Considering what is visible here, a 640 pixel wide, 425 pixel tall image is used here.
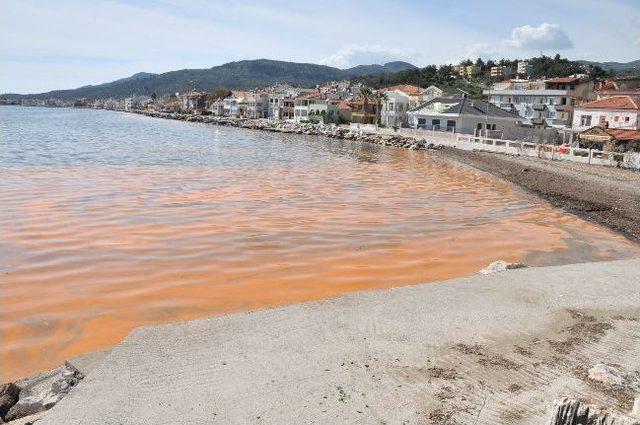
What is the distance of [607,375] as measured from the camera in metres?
6.46

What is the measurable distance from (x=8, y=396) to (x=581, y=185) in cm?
2933

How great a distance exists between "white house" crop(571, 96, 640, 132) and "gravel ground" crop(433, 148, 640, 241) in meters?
13.4

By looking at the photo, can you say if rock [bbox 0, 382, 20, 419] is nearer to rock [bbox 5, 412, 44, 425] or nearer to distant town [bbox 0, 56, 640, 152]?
rock [bbox 5, 412, 44, 425]

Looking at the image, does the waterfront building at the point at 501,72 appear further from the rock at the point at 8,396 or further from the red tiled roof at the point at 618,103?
the rock at the point at 8,396

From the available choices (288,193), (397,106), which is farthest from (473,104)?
(288,193)

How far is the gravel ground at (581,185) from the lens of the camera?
2061 centimetres

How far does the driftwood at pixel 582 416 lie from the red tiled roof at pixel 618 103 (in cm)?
5254

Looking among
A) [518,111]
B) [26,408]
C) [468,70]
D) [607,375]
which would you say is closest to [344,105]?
[518,111]

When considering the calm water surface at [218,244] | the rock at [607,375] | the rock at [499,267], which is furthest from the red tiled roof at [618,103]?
the rock at [607,375]

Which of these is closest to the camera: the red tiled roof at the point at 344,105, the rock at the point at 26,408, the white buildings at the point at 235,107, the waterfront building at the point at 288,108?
the rock at the point at 26,408

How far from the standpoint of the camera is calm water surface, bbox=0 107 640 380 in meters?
10.2

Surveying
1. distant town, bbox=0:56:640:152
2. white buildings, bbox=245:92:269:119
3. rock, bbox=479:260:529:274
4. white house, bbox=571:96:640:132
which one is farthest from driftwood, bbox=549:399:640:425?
white buildings, bbox=245:92:269:119

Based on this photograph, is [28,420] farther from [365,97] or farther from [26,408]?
[365,97]

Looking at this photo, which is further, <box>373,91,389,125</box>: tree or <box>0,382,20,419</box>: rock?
<box>373,91,389,125</box>: tree
